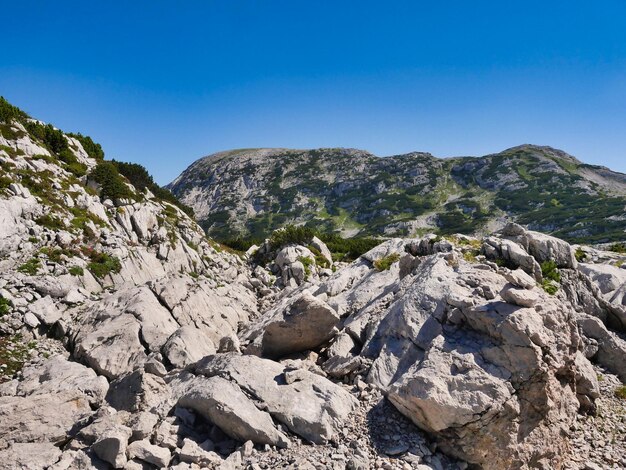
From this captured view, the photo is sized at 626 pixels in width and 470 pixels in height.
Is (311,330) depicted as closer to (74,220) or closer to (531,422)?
(531,422)

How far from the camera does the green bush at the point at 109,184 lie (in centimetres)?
3738

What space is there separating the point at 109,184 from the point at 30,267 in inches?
728

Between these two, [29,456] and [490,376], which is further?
[490,376]

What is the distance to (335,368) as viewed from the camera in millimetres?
13438

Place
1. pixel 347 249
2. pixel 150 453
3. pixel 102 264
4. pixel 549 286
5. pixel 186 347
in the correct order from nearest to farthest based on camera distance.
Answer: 1. pixel 150 453
2. pixel 186 347
3. pixel 549 286
4. pixel 102 264
5. pixel 347 249

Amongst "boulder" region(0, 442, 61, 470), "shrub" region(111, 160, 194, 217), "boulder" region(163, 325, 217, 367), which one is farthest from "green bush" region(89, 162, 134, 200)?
"boulder" region(0, 442, 61, 470)

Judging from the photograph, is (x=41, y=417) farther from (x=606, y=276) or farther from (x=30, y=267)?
(x=606, y=276)

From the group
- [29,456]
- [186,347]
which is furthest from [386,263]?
[29,456]

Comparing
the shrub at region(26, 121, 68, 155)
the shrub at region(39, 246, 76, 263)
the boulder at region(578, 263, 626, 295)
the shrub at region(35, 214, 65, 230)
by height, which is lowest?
the boulder at region(578, 263, 626, 295)

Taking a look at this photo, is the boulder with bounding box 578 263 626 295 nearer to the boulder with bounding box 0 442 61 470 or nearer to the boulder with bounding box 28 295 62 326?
the boulder with bounding box 0 442 61 470

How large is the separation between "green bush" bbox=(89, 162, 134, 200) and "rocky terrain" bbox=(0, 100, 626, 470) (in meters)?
12.8

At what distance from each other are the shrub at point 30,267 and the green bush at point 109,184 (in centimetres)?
1601

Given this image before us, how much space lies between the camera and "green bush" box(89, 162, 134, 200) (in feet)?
123

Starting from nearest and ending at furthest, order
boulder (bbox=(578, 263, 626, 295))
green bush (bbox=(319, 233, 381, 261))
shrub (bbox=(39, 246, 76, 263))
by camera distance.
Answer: boulder (bbox=(578, 263, 626, 295)) < shrub (bbox=(39, 246, 76, 263)) < green bush (bbox=(319, 233, 381, 261))
